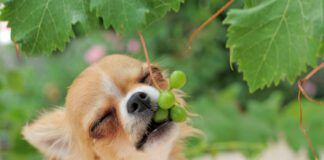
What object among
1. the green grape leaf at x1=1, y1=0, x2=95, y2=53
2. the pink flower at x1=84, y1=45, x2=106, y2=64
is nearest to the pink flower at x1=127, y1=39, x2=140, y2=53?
the pink flower at x1=84, y1=45, x2=106, y2=64

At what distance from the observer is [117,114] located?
1719mm

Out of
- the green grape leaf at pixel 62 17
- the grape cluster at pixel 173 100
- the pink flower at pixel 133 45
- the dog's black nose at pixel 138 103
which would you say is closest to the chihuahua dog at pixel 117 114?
the dog's black nose at pixel 138 103

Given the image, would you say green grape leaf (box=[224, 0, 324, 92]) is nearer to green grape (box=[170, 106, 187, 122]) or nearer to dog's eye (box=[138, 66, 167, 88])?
green grape (box=[170, 106, 187, 122])

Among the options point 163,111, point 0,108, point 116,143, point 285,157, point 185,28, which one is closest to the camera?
point 163,111

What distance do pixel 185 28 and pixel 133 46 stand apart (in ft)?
1.73

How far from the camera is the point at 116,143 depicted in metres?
1.78

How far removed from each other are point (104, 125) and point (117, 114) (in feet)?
0.24

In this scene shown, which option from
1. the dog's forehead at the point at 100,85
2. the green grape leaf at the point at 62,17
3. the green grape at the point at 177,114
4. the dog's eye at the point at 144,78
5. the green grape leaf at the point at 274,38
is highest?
the green grape leaf at the point at 62,17

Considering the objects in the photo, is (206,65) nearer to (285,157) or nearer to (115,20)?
(285,157)

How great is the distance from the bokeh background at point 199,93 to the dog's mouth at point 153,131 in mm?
1066

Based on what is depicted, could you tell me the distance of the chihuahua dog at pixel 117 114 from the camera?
1631mm

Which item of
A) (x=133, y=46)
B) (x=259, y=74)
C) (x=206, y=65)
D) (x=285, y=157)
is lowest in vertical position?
(x=285, y=157)

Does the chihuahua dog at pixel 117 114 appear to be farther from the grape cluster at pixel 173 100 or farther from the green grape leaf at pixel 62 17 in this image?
the green grape leaf at pixel 62 17

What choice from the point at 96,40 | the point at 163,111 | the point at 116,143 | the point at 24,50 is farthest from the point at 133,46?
the point at 24,50
